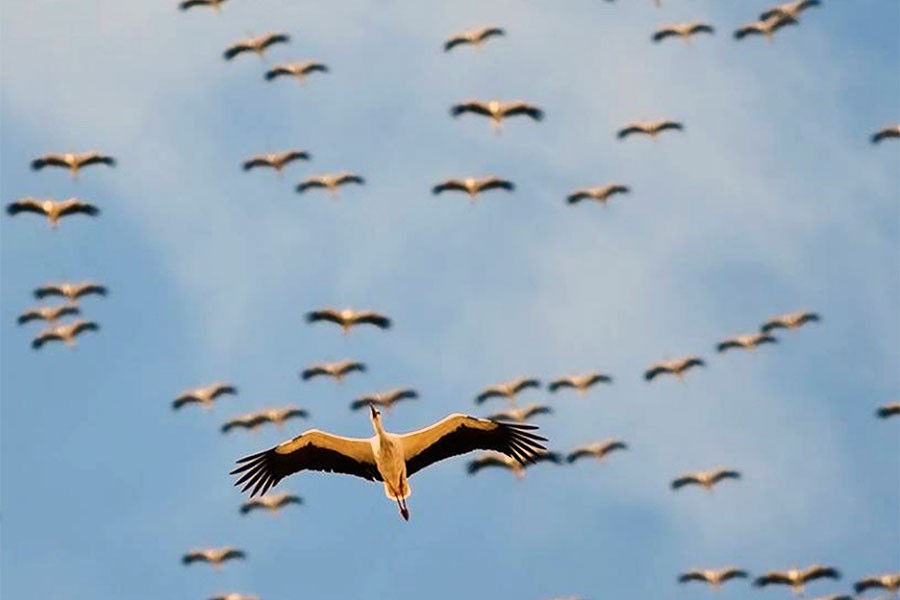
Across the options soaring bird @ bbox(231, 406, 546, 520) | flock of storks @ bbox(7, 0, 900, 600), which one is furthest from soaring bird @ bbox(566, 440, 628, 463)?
soaring bird @ bbox(231, 406, 546, 520)

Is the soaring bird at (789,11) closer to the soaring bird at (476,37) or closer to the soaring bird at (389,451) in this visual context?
the soaring bird at (476,37)

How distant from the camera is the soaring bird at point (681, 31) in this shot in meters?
95.1

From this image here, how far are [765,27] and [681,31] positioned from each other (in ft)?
9.97

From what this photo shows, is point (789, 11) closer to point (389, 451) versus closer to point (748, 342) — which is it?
point (748, 342)

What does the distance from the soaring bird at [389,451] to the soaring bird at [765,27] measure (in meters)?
47.6

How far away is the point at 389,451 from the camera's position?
48875 mm


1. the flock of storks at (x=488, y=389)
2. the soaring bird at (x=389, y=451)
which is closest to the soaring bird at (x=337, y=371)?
the flock of storks at (x=488, y=389)

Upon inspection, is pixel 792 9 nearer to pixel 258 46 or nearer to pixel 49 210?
pixel 258 46

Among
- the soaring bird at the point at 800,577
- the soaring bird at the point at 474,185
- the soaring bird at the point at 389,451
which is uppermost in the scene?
the soaring bird at the point at 474,185

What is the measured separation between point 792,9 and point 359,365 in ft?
67.9

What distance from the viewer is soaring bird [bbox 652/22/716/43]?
312ft

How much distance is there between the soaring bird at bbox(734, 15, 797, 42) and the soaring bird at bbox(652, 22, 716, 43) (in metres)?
1.27

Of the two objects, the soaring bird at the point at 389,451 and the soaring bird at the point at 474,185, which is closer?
the soaring bird at the point at 389,451

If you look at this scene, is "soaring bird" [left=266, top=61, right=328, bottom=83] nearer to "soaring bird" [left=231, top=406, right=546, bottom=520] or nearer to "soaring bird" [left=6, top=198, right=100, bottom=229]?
"soaring bird" [left=6, top=198, right=100, bottom=229]
